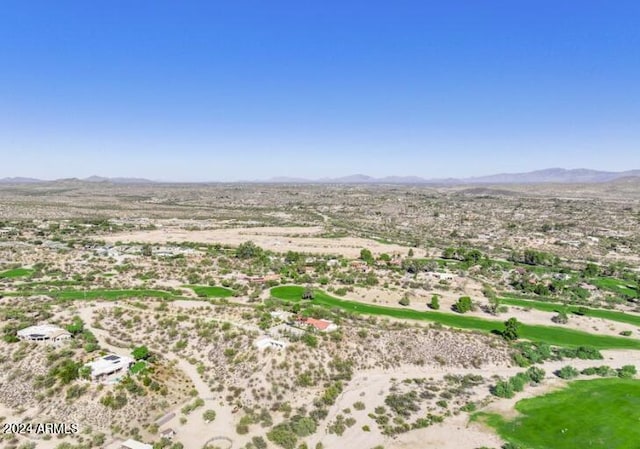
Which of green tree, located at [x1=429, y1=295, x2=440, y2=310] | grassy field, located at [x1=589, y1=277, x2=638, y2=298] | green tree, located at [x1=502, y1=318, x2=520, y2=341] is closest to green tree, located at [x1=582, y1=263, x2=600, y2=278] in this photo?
grassy field, located at [x1=589, y1=277, x2=638, y2=298]

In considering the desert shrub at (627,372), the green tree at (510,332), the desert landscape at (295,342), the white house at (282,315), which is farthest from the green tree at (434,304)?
the desert shrub at (627,372)

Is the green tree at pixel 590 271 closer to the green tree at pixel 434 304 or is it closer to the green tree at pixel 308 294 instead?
the green tree at pixel 434 304

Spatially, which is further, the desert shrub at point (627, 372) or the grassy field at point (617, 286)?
the grassy field at point (617, 286)

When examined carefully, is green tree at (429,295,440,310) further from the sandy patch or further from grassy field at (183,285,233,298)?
the sandy patch

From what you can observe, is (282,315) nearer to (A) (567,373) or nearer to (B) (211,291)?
(B) (211,291)

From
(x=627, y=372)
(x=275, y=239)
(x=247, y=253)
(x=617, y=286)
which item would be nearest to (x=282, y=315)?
(x=627, y=372)

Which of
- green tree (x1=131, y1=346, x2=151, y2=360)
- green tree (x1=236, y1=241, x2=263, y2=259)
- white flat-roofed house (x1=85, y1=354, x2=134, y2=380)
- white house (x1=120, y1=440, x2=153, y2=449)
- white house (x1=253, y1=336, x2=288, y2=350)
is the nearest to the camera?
white house (x1=120, y1=440, x2=153, y2=449)

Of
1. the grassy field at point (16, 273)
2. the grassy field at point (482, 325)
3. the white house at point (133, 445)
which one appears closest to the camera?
the white house at point (133, 445)
